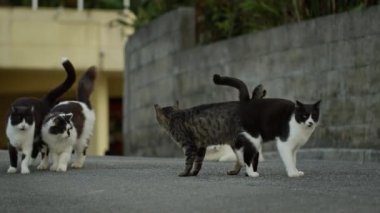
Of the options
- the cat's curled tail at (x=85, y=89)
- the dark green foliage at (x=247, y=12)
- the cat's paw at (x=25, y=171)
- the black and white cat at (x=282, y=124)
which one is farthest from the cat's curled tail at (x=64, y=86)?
the dark green foliage at (x=247, y=12)

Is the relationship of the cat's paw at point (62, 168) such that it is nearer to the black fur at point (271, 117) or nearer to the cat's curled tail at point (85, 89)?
the cat's curled tail at point (85, 89)

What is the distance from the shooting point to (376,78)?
13.3 meters

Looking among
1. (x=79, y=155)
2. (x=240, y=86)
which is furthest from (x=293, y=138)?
(x=79, y=155)

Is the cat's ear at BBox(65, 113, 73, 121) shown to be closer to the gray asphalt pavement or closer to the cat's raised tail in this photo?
the gray asphalt pavement

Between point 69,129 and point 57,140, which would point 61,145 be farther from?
point 69,129

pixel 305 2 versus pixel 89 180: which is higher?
pixel 305 2

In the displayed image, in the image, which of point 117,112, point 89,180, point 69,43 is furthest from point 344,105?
point 117,112

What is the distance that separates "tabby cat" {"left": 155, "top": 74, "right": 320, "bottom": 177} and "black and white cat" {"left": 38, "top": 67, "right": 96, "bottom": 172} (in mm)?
1335

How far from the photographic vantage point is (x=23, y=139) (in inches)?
444

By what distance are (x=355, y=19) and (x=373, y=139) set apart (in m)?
1.74

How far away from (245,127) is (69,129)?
235cm

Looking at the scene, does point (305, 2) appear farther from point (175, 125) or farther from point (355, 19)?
point (175, 125)

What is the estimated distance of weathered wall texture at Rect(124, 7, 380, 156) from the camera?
13.5 meters

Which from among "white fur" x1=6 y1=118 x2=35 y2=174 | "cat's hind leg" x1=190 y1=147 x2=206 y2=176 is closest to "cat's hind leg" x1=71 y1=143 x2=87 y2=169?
"white fur" x1=6 y1=118 x2=35 y2=174
